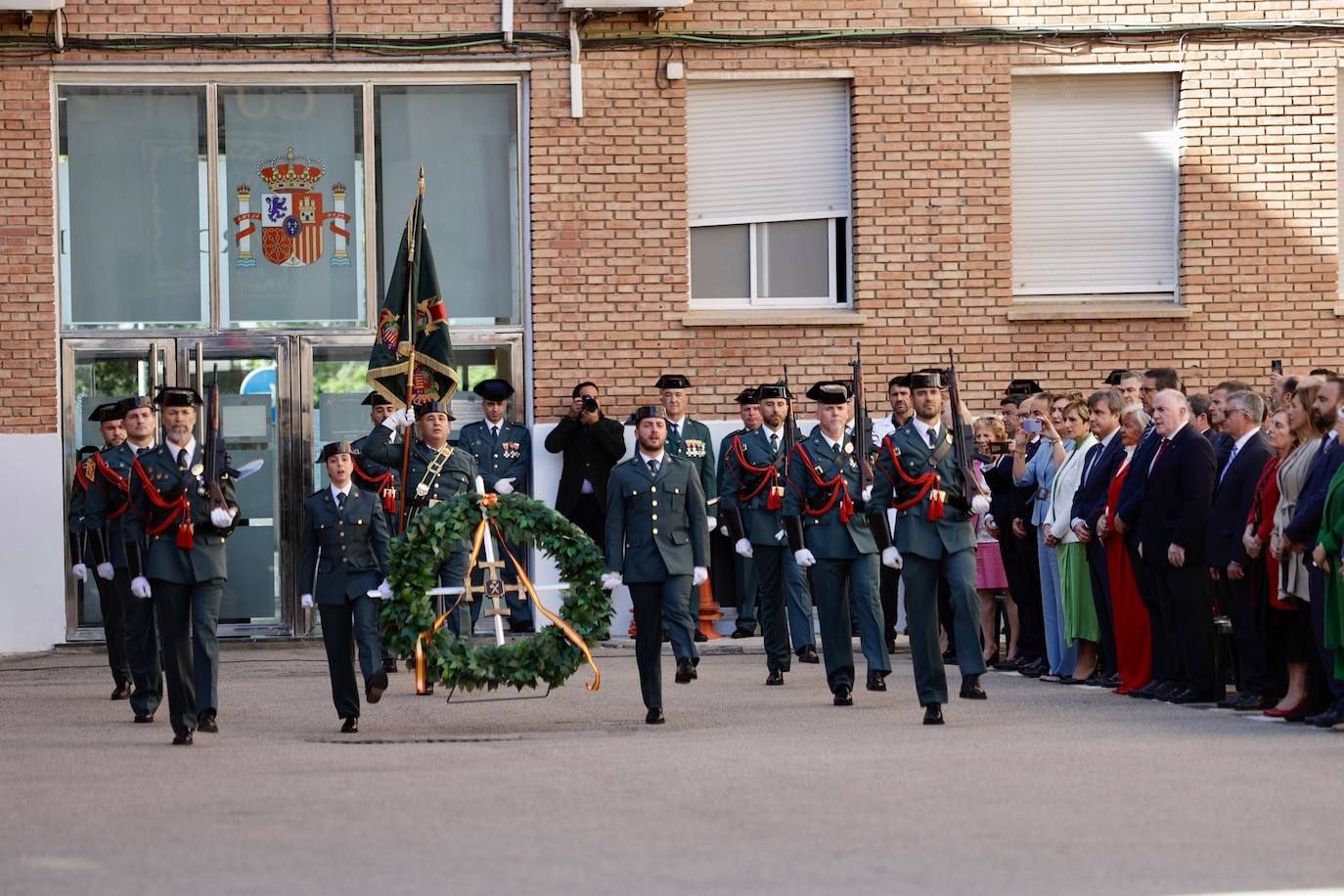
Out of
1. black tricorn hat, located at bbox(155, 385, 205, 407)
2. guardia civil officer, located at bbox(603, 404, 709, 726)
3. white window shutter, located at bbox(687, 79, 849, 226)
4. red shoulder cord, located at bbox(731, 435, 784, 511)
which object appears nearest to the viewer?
black tricorn hat, located at bbox(155, 385, 205, 407)

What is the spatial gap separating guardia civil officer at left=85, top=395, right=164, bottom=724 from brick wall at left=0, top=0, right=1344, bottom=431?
207 inches

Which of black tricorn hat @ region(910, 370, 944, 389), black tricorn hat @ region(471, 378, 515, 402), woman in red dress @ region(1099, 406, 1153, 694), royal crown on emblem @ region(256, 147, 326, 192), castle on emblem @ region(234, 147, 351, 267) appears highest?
royal crown on emblem @ region(256, 147, 326, 192)

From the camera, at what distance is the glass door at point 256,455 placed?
19.2 m

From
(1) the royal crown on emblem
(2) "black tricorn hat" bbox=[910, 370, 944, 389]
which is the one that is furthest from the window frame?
(2) "black tricorn hat" bbox=[910, 370, 944, 389]

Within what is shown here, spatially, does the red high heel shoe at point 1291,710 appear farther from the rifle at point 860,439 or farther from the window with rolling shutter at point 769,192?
the window with rolling shutter at point 769,192

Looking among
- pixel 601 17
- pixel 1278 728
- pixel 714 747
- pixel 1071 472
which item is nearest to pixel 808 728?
pixel 714 747

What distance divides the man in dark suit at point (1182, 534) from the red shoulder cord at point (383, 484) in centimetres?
594

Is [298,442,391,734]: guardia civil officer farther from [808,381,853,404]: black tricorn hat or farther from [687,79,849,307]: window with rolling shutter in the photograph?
[687,79,849,307]: window with rolling shutter

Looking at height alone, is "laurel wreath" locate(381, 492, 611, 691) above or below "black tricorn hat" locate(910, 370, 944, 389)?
below

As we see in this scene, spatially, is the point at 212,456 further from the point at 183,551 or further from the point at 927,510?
the point at 927,510

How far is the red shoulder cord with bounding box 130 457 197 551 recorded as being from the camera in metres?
12.3

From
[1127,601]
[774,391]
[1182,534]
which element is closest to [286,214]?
[774,391]

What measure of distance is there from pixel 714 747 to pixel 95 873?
14.1 ft

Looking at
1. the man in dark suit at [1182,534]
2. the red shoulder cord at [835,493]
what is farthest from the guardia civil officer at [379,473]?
the man in dark suit at [1182,534]
